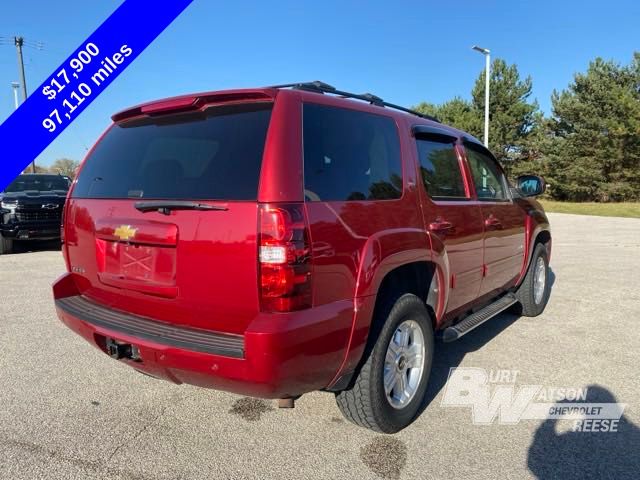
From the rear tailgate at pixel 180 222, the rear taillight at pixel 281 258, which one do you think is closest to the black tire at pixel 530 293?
the rear taillight at pixel 281 258

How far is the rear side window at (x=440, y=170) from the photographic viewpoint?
3.21 meters

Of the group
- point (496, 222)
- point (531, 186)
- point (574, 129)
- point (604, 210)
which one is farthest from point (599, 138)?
point (496, 222)

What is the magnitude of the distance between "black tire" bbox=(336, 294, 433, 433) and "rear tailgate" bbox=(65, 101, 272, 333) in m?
0.80

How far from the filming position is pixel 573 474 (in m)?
2.37

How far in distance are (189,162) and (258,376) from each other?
1.18 metres

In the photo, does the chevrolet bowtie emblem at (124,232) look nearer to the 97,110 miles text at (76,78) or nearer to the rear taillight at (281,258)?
the rear taillight at (281,258)

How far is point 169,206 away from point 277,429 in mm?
1510

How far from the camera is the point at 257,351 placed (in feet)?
6.51

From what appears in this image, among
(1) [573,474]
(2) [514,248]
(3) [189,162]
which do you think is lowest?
(1) [573,474]

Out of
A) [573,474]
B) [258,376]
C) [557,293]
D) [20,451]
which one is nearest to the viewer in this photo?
[258,376]

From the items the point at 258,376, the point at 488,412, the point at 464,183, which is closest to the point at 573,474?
the point at 488,412

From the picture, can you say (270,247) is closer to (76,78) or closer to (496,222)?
(496,222)

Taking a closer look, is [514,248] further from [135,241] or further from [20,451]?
[20,451]

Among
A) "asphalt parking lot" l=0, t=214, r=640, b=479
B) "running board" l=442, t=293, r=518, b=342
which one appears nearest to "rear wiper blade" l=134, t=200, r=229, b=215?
"asphalt parking lot" l=0, t=214, r=640, b=479
